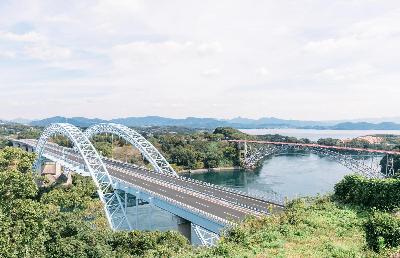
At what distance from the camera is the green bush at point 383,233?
50.1 ft

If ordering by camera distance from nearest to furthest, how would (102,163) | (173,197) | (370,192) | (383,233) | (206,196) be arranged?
(383,233)
(370,192)
(173,197)
(206,196)
(102,163)

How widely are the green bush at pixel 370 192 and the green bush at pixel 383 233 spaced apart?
7.13 m

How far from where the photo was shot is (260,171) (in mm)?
102938

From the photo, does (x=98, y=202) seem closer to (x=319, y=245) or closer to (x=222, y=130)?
(x=319, y=245)

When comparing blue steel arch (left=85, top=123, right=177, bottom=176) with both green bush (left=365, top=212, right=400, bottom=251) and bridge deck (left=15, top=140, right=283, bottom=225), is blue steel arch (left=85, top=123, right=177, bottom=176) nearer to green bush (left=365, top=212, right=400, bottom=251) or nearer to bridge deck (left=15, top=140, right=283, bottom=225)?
bridge deck (left=15, top=140, right=283, bottom=225)

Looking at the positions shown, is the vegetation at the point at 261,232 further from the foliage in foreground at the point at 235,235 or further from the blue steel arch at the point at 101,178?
the blue steel arch at the point at 101,178

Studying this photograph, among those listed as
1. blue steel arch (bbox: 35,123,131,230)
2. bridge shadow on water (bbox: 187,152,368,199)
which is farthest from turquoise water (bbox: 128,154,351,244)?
blue steel arch (bbox: 35,123,131,230)

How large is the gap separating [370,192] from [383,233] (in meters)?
8.69

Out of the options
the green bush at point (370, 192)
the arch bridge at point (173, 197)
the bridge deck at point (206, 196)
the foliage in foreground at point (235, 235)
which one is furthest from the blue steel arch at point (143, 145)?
the green bush at point (370, 192)

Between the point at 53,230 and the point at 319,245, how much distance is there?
784 inches

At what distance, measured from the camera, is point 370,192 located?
77.7 feet

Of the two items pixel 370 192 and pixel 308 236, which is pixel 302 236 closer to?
pixel 308 236

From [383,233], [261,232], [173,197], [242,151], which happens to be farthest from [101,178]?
[242,151]

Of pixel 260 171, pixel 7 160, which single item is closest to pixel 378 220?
pixel 7 160
